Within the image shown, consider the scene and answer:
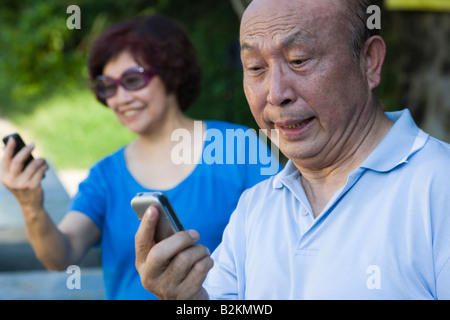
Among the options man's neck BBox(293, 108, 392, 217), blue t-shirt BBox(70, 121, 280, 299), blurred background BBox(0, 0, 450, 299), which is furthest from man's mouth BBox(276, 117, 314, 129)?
blurred background BBox(0, 0, 450, 299)

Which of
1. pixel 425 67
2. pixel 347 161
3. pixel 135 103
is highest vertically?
pixel 425 67

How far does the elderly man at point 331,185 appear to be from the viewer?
1.45 meters

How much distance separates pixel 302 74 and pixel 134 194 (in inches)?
52.9

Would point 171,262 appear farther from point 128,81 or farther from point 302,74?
point 128,81

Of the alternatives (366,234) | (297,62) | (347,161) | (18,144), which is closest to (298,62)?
(297,62)

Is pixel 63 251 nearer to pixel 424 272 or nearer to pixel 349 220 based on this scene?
pixel 349 220

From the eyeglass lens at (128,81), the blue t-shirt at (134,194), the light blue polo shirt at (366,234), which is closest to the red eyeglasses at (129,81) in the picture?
the eyeglass lens at (128,81)

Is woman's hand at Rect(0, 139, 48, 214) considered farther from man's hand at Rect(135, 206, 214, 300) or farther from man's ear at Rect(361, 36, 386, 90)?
man's ear at Rect(361, 36, 386, 90)

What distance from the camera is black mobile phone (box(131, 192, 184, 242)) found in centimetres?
145

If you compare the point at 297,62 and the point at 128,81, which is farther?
the point at 128,81

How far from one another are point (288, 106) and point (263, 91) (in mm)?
80

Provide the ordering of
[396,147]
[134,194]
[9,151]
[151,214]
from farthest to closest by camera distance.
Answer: [134,194] → [9,151] → [396,147] → [151,214]

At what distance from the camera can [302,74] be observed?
5.05 feet
